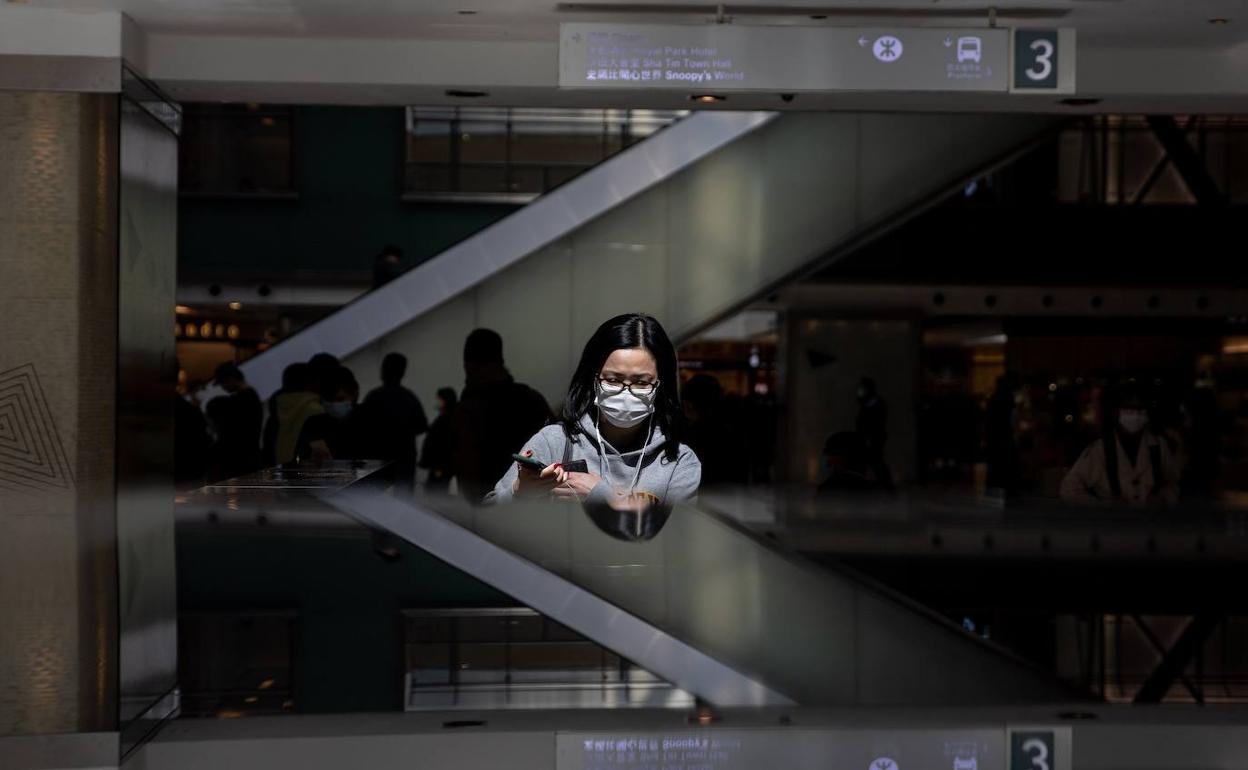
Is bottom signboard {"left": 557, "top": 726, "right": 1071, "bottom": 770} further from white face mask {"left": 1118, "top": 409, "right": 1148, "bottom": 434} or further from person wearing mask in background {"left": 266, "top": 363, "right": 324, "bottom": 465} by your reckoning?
person wearing mask in background {"left": 266, "top": 363, "right": 324, "bottom": 465}

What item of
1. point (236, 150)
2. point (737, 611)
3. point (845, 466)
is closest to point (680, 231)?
point (845, 466)

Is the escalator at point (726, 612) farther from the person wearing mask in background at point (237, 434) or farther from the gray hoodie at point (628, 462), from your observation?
the person wearing mask in background at point (237, 434)

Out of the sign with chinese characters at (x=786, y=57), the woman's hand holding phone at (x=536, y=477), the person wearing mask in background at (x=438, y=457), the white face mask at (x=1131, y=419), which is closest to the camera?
the woman's hand holding phone at (x=536, y=477)

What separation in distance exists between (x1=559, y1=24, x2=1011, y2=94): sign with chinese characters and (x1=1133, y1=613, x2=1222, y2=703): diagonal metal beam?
19.8 ft

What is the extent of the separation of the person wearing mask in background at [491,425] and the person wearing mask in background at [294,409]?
2928 mm

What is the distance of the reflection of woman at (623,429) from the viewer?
391cm

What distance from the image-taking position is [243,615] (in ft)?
→ 8.06

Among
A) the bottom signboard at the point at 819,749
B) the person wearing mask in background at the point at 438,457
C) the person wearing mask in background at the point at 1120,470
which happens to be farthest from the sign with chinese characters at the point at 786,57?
the bottom signboard at the point at 819,749

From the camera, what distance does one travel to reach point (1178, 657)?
220 cm

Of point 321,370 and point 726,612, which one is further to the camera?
point 321,370

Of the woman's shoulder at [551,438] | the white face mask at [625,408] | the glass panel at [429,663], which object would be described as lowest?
the glass panel at [429,663]

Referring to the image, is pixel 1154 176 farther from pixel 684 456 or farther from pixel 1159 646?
pixel 1159 646

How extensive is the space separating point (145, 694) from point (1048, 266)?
20961 mm

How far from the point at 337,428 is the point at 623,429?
528 cm
